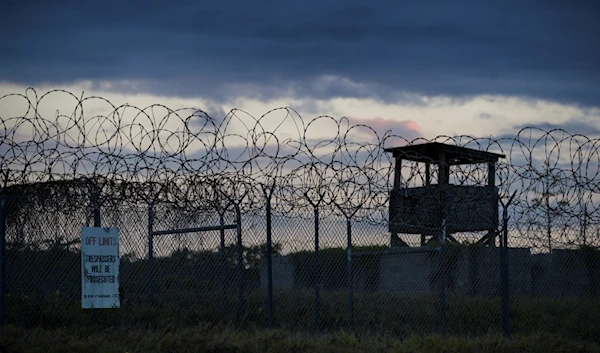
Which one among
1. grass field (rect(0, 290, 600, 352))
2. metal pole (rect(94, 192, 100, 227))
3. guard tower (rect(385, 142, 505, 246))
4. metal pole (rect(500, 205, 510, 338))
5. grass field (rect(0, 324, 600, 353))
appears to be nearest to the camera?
grass field (rect(0, 324, 600, 353))

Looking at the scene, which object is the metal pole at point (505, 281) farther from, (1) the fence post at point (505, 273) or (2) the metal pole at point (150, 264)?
(2) the metal pole at point (150, 264)

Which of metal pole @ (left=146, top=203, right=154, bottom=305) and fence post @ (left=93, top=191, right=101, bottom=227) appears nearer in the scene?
fence post @ (left=93, top=191, right=101, bottom=227)

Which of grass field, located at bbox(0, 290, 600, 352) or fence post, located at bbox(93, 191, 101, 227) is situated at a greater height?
fence post, located at bbox(93, 191, 101, 227)

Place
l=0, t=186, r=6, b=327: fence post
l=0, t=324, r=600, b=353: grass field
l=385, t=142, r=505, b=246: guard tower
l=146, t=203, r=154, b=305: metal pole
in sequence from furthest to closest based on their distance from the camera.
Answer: l=385, t=142, r=505, b=246: guard tower, l=146, t=203, r=154, b=305: metal pole, l=0, t=186, r=6, b=327: fence post, l=0, t=324, r=600, b=353: grass field

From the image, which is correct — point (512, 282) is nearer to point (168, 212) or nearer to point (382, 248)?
point (382, 248)

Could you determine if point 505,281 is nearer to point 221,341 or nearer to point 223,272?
point 223,272

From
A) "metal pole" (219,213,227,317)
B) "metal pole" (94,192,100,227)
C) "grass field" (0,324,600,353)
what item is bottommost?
"grass field" (0,324,600,353)

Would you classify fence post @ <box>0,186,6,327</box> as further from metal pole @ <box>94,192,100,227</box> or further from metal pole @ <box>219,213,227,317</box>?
metal pole @ <box>219,213,227,317</box>

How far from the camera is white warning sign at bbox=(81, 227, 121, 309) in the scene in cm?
972

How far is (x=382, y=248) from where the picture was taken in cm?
1706

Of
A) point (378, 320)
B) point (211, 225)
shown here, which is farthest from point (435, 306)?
point (211, 225)

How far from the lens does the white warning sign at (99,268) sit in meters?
9.72

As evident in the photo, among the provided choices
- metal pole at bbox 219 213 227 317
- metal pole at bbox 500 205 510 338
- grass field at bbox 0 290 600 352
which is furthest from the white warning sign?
metal pole at bbox 500 205 510 338

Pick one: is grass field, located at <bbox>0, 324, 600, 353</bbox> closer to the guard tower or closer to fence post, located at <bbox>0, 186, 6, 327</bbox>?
fence post, located at <bbox>0, 186, 6, 327</bbox>
